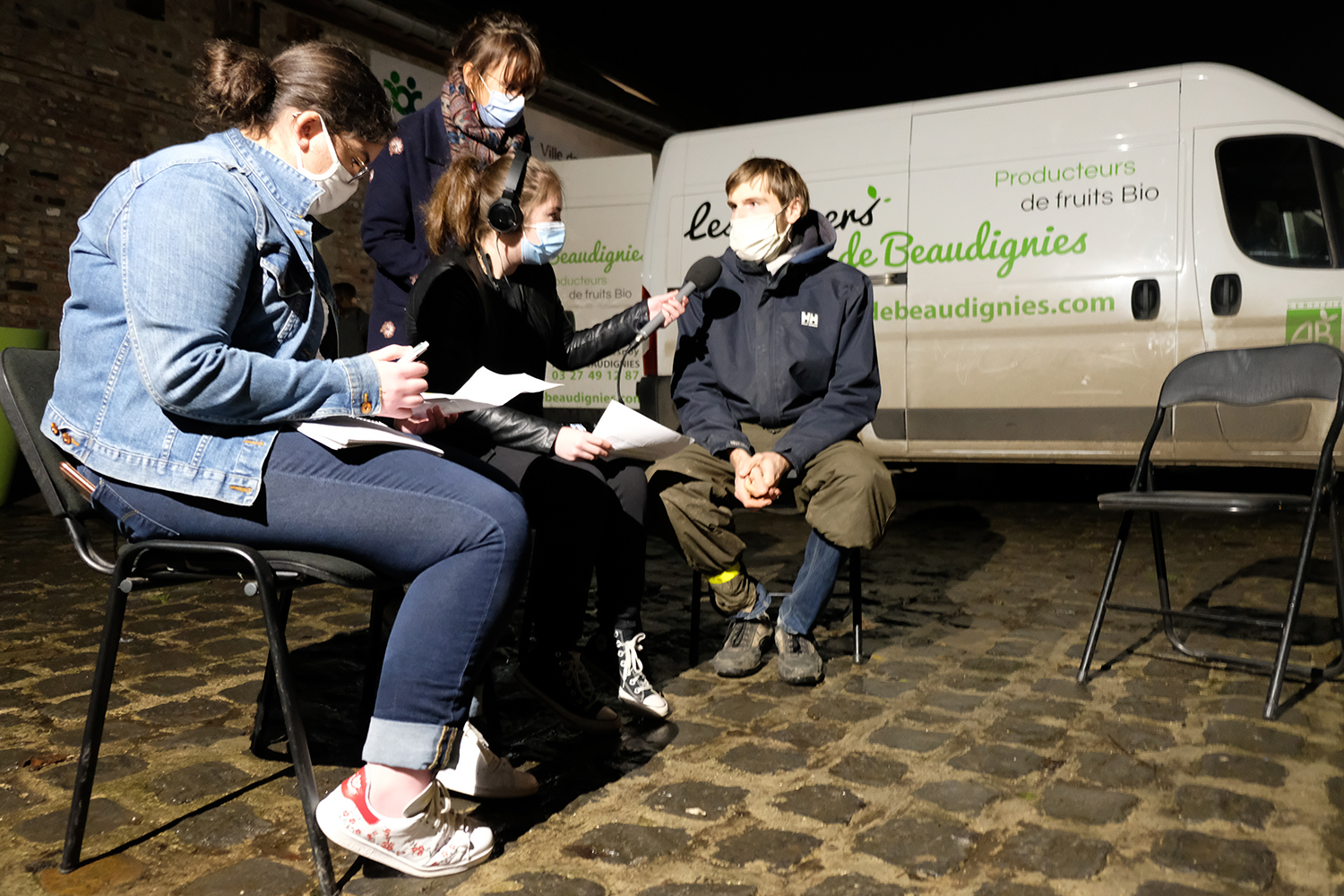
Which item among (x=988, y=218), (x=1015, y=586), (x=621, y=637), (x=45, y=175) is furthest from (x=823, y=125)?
(x=45, y=175)

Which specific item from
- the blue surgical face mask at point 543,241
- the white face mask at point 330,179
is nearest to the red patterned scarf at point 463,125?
the blue surgical face mask at point 543,241

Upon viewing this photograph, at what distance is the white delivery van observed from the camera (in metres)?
5.77

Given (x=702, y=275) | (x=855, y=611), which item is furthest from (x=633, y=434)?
(x=855, y=611)

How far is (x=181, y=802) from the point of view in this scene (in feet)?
7.47

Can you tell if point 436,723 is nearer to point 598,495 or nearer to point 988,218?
point 598,495

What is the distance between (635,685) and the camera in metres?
2.86

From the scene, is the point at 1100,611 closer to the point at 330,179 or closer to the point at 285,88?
the point at 330,179

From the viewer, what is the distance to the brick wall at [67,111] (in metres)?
8.28

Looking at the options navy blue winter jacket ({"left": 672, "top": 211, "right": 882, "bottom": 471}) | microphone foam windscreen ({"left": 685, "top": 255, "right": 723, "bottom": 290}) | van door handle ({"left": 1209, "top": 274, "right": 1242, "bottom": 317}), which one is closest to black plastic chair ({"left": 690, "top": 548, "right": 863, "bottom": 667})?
navy blue winter jacket ({"left": 672, "top": 211, "right": 882, "bottom": 471})

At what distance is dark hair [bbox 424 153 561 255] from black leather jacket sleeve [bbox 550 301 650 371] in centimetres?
48

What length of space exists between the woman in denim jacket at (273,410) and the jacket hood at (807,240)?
1.76m

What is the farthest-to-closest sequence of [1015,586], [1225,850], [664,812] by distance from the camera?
[1015,586] → [664,812] → [1225,850]

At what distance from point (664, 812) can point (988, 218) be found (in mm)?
4845

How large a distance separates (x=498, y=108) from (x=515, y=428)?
1.19 metres
